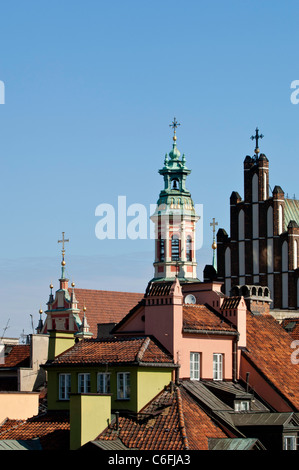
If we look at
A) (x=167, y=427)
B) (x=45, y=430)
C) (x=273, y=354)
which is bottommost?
(x=45, y=430)

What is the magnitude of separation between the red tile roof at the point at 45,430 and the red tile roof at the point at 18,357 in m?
19.6

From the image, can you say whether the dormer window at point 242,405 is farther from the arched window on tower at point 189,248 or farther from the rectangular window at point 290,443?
the arched window on tower at point 189,248

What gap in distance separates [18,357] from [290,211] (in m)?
27.2

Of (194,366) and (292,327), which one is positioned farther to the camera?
(292,327)

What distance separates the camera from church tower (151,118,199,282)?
100 meters

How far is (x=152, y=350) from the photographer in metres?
52.3

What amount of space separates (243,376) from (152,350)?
5.91 meters

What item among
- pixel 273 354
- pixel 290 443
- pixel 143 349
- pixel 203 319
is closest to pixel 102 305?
pixel 273 354

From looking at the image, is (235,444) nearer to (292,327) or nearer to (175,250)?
(292,327)

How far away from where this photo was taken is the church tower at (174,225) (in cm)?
10000

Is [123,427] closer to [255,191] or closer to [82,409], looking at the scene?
[82,409]

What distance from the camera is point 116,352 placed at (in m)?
52.7

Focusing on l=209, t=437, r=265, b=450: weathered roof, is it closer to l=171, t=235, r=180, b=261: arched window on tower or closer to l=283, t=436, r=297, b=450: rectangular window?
l=283, t=436, r=297, b=450: rectangular window
